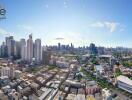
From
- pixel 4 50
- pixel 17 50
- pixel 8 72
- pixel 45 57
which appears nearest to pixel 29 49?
pixel 45 57

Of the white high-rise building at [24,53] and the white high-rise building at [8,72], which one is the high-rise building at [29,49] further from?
the white high-rise building at [8,72]

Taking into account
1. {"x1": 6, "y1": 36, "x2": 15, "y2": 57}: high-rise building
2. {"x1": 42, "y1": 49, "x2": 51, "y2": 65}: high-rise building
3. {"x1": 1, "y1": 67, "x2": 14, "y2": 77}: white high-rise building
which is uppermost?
{"x1": 6, "y1": 36, "x2": 15, "y2": 57}: high-rise building

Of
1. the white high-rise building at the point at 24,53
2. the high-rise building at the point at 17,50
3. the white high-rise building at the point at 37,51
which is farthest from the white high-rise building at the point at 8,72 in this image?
the high-rise building at the point at 17,50

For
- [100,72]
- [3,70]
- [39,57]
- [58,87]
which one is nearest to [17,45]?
[39,57]

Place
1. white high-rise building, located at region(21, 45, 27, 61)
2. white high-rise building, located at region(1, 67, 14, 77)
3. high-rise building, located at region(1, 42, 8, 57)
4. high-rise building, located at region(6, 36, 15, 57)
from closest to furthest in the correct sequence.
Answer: white high-rise building, located at region(1, 67, 14, 77), white high-rise building, located at region(21, 45, 27, 61), high-rise building, located at region(6, 36, 15, 57), high-rise building, located at region(1, 42, 8, 57)

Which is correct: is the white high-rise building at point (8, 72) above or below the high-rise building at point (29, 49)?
below

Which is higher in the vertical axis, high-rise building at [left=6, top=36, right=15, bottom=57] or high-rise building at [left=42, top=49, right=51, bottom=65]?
high-rise building at [left=6, top=36, right=15, bottom=57]

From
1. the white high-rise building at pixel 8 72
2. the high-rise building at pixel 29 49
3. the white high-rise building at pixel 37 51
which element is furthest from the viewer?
the high-rise building at pixel 29 49

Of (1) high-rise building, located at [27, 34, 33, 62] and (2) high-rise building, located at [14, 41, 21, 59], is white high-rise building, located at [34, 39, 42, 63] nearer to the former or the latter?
(1) high-rise building, located at [27, 34, 33, 62]

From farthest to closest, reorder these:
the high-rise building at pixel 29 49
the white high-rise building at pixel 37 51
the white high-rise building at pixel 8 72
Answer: the high-rise building at pixel 29 49 < the white high-rise building at pixel 37 51 < the white high-rise building at pixel 8 72

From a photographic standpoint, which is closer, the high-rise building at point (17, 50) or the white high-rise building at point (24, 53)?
the white high-rise building at point (24, 53)

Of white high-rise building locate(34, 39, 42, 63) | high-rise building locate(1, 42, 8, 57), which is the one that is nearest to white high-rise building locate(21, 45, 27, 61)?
white high-rise building locate(34, 39, 42, 63)

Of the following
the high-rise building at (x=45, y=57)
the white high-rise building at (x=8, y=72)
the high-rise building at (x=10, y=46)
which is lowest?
the white high-rise building at (x=8, y=72)

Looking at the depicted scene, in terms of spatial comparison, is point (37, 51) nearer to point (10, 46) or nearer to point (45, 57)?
point (45, 57)
